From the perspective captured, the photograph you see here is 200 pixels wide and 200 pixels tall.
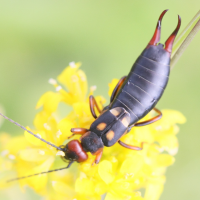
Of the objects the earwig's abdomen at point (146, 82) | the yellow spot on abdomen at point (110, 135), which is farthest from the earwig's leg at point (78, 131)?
the earwig's abdomen at point (146, 82)

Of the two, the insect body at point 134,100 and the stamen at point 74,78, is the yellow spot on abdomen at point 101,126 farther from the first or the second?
the stamen at point 74,78

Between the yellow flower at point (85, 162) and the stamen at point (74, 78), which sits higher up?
the stamen at point (74, 78)

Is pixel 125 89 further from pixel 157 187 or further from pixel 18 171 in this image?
pixel 18 171

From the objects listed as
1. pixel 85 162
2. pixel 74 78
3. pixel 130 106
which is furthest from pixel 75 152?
pixel 74 78

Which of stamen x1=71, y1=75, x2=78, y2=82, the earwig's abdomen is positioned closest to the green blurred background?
stamen x1=71, y1=75, x2=78, y2=82

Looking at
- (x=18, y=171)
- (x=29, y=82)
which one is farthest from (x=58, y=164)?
(x=29, y=82)

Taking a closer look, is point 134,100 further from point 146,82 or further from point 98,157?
point 98,157

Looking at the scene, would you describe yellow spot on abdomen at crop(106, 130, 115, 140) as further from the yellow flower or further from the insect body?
the yellow flower
